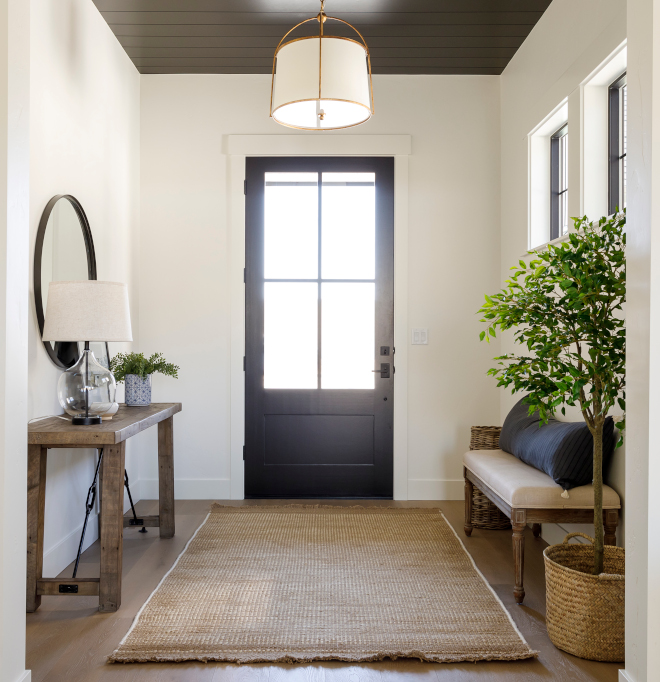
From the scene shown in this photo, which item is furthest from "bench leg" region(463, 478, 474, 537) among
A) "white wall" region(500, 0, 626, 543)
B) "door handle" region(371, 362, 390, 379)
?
"door handle" region(371, 362, 390, 379)

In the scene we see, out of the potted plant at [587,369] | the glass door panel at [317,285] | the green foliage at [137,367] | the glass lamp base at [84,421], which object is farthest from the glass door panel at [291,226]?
the potted plant at [587,369]

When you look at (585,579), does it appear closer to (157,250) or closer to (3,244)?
(3,244)

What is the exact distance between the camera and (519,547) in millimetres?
2488

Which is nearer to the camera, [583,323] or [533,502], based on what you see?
[583,323]

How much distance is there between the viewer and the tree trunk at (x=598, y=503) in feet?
6.89

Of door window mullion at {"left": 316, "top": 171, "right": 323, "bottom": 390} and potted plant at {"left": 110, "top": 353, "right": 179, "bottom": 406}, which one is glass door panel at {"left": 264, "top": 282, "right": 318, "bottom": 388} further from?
potted plant at {"left": 110, "top": 353, "right": 179, "bottom": 406}

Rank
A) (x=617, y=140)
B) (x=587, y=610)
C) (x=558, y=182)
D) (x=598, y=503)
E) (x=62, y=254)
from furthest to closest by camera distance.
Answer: (x=558, y=182) → (x=62, y=254) → (x=617, y=140) → (x=598, y=503) → (x=587, y=610)

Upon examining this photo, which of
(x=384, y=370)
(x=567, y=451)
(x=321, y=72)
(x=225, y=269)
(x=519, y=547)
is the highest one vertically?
(x=321, y=72)

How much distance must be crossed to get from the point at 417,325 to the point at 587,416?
206 centimetres

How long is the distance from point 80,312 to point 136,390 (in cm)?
83

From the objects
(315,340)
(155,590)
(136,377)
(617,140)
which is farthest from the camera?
(315,340)

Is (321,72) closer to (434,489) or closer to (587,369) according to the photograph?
(587,369)

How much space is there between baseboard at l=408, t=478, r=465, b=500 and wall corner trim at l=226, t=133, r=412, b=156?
2253 mm

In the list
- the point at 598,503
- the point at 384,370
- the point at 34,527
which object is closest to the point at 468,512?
the point at 384,370
